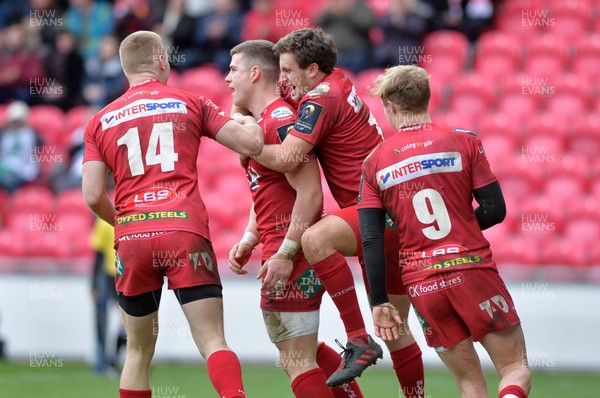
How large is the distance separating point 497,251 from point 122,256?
7.29 meters

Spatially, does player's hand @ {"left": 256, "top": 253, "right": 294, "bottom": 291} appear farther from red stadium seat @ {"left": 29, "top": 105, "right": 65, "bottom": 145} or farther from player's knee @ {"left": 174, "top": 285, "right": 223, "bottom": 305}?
red stadium seat @ {"left": 29, "top": 105, "right": 65, "bottom": 145}

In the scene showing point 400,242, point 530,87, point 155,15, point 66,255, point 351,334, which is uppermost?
point 155,15

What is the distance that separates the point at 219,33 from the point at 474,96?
14.1ft

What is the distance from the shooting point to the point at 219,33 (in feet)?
56.0

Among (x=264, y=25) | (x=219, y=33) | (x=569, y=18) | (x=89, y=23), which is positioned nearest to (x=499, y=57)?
Result: (x=569, y=18)

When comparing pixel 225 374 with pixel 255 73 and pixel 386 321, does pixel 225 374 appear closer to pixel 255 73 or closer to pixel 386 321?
pixel 386 321

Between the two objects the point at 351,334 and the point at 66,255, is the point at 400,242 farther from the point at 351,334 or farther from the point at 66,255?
the point at 66,255

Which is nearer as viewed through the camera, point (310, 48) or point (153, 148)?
point (153, 148)

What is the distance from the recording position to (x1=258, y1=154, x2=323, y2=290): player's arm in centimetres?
704

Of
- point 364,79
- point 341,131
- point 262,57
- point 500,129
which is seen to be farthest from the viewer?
point 364,79

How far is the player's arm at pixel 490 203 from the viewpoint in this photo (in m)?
6.43

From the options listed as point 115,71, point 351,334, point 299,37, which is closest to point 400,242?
point 351,334

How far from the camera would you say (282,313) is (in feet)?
23.4

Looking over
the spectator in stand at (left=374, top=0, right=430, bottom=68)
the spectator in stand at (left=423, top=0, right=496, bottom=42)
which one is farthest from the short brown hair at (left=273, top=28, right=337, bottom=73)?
the spectator in stand at (left=423, top=0, right=496, bottom=42)
